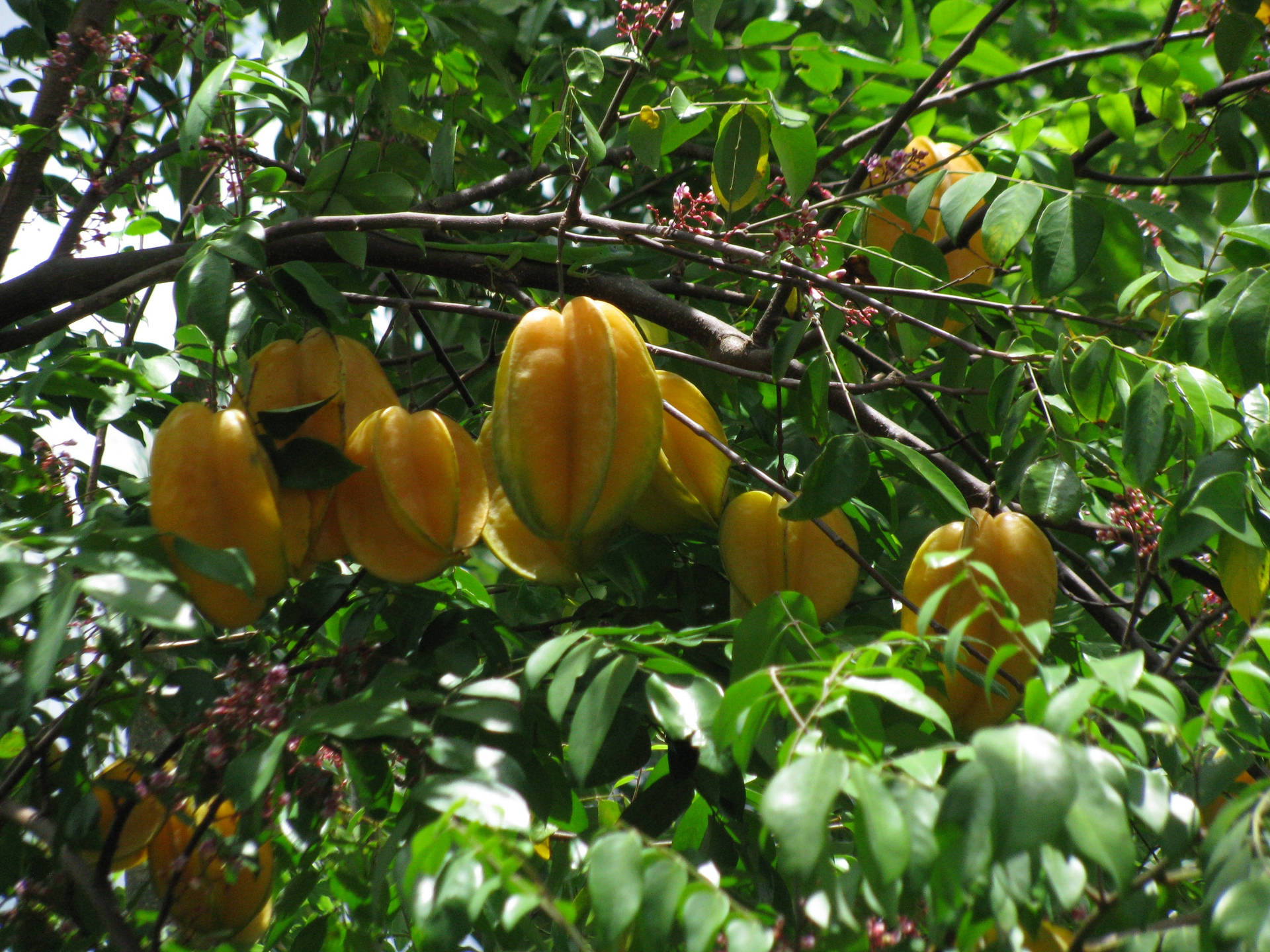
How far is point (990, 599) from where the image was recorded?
4.20 ft

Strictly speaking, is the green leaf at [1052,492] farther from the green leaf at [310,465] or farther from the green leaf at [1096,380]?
the green leaf at [310,465]

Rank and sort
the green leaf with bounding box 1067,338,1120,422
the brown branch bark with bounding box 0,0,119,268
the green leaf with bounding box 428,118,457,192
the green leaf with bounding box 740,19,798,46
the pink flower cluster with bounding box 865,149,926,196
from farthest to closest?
the green leaf with bounding box 740,19,798,46
the brown branch bark with bounding box 0,0,119,268
the green leaf with bounding box 428,118,457,192
the pink flower cluster with bounding box 865,149,926,196
the green leaf with bounding box 1067,338,1120,422

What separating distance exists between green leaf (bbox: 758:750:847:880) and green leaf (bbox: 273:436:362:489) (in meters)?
0.69

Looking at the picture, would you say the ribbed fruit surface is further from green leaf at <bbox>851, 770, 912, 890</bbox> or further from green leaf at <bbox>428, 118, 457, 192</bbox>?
green leaf at <bbox>851, 770, 912, 890</bbox>

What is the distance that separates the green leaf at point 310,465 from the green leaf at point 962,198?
0.90 meters

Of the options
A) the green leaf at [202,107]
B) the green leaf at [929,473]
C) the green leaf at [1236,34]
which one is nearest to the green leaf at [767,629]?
the green leaf at [929,473]

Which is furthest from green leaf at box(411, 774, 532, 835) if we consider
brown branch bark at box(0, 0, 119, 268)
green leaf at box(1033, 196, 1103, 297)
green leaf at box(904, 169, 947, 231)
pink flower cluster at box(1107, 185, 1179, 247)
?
pink flower cluster at box(1107, 185, 1179, 247)

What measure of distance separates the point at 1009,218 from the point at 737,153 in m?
0.42

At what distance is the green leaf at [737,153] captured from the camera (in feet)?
5.19

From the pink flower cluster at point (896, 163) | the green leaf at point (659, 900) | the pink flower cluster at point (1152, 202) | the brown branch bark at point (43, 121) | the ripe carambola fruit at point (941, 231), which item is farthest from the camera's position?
the pink flower cluster at point (1152, 202)

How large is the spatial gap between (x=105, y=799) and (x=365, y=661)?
568 mm

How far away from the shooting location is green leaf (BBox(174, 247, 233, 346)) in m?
1.21

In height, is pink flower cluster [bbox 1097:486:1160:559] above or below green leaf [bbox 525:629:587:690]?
below

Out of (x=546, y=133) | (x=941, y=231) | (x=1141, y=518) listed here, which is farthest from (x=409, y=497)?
(x=941, y=231)
